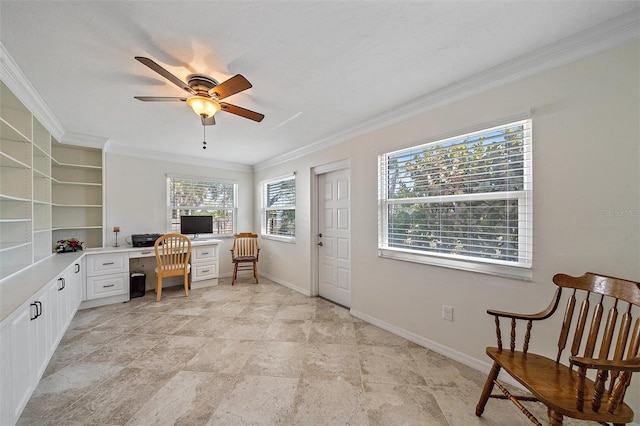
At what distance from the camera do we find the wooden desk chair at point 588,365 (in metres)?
1.07

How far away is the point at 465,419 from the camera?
1.57 meters

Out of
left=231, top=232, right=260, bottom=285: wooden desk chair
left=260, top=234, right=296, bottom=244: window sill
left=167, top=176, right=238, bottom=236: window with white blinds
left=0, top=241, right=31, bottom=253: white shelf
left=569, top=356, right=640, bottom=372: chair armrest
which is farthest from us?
left=231, top=232, right=260, bottom=285: wooden desk chair

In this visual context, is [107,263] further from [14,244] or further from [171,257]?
[14,244]

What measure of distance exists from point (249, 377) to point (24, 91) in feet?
10.2

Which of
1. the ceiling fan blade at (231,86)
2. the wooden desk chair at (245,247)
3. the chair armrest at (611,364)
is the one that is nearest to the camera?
the chair armrest at (611,364)

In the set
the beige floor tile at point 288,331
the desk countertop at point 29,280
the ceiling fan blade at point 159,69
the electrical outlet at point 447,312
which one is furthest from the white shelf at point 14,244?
the electrical outlet at point 447,312

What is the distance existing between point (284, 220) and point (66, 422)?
3.47 m

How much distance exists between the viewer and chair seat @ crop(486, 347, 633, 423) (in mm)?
1083

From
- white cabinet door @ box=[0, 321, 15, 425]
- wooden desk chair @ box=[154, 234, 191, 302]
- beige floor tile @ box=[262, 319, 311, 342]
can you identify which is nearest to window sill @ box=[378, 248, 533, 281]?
beige floor tile @ box=[262, 319, 311, 342]

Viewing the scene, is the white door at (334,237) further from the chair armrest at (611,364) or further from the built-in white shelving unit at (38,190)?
the built-in white shelving unit at (38,190)

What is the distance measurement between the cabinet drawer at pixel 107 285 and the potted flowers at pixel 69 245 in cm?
50

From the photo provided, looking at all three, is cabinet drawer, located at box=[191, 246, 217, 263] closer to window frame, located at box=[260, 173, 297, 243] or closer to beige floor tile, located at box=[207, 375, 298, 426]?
window frame, located at box=[260, 173, 297, 243]

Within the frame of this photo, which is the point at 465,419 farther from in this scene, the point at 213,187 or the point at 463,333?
the point at 213,187

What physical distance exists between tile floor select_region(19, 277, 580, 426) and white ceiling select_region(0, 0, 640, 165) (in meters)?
2.40
